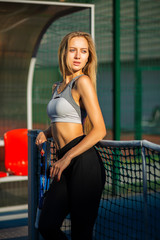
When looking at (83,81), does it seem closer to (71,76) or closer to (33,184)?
(71,76)

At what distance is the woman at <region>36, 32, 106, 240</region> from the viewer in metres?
2.80

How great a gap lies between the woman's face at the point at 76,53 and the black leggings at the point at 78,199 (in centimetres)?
62

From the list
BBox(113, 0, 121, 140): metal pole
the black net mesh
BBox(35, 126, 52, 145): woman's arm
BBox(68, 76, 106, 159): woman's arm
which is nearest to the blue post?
the black net mesh

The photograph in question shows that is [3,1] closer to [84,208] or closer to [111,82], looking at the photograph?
[111,82]

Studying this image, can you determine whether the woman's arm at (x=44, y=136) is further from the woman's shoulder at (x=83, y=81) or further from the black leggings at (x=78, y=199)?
the woman's shoulder at (x=83, y=81)

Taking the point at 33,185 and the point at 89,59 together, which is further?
the point at 33,185

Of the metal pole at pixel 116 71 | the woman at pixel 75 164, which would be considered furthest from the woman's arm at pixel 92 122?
the metal pole at pixel 116 71

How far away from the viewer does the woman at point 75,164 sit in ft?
9.20

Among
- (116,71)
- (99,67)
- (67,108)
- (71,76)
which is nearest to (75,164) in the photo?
(67,108)

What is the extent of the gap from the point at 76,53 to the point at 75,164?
30.9 inches

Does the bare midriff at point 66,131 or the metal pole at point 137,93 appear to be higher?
the metal pole at point 137,93

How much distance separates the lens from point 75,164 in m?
2.85

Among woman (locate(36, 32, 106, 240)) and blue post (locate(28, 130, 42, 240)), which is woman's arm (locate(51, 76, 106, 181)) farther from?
blue post (locate(28, 130, 42, 240))

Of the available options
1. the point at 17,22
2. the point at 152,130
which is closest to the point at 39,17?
the point at 17,22
